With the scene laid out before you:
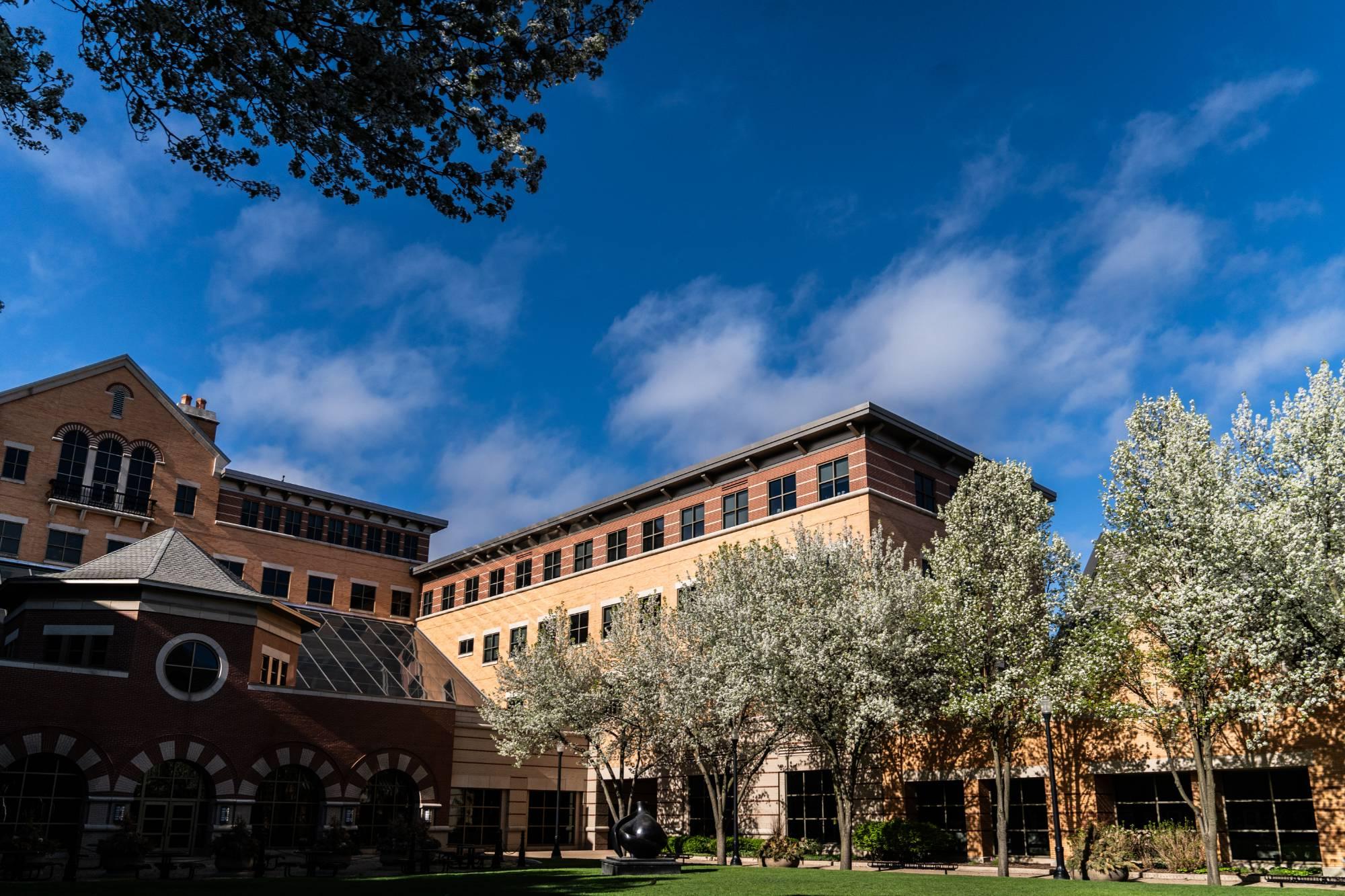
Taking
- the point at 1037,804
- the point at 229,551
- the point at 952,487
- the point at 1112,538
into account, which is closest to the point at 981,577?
the point at 1112,538

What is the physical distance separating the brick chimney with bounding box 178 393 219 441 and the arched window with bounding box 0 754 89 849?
97.3ft

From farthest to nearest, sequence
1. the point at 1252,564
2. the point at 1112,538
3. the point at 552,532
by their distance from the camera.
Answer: the point at 552,532, the point at 1112,538, the point at 1252,564

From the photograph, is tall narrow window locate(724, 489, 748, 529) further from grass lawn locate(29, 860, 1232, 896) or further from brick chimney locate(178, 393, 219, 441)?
brick chimney locate(178, 393, 219, 441)

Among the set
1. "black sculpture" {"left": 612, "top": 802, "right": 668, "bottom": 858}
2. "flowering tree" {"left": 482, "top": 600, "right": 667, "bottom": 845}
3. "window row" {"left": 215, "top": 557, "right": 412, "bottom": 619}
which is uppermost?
"window row" {"left": 215, "top": 557, "right": 412, "bottom": 619}

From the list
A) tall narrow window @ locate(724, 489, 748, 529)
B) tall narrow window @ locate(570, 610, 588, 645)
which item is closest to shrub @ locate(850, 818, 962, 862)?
tall narrow window @ locate(724, 489, 748, 529)

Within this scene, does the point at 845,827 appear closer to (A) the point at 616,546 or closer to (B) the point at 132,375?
(A) the point at 616,546

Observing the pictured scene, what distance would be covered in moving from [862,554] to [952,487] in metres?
10.5

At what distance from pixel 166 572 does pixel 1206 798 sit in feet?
111

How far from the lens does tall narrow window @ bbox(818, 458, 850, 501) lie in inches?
1531

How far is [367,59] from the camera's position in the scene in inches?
395

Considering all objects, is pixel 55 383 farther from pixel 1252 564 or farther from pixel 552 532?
pixel 1252 564

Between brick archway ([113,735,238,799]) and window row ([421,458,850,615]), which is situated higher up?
window row ([421,458,850,615])

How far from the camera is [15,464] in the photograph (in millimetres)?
46656

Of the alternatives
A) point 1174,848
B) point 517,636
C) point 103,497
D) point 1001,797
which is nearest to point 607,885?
point 1001,797
